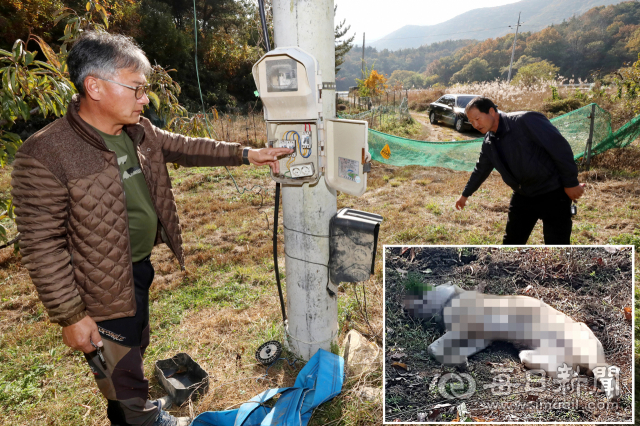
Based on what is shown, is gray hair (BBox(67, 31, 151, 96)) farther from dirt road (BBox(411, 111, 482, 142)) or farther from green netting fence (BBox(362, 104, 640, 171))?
dirt road (BBox(411, 111, 482, 142))

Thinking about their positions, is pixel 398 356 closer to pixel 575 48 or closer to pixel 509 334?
pixel 509 334

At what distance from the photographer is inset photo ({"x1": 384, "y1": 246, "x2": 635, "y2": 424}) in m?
1.61

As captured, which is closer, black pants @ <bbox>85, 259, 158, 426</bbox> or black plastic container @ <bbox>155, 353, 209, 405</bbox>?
black pants @ <bbox>85, 259, 158, 426</bbox>

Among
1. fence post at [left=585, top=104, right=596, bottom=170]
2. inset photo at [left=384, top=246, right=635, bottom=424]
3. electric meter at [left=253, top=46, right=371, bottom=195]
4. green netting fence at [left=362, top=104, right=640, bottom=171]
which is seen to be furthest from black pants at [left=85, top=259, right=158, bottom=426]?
fence post at [left=585, top=104, right=596, bottom=170]

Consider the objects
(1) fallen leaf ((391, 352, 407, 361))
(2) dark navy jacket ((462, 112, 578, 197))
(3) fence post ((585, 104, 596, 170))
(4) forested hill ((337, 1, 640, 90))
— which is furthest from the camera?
(4) forested hill ((337, 1, 640, 90))

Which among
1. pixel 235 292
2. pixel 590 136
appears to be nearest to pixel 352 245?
pixel 235 292

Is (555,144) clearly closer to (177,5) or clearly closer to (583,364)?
(583,364)

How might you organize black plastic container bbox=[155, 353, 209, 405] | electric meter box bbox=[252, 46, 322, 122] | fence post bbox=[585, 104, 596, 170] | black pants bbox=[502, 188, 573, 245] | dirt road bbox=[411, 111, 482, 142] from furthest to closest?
1. dirt road bbox=[411, 111, 482, 142]
2. fence post bbox=[585, 104, 596, 170]
3. black pants bbox=[502, 188, 573, 245]
4. black plastic container bbox=[155, 353, 209, 405]
5. electric meter box bbox=[252, 46, 322, 122]

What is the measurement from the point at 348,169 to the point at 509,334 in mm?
1061

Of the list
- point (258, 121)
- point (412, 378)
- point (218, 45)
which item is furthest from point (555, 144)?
point (218, 45)

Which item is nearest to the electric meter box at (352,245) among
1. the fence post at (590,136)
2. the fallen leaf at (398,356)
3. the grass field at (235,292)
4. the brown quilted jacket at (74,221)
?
the fallen leaf at (398,356)

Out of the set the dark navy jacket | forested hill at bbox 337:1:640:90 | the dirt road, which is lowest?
the dirt road

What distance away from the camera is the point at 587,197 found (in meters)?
5.54

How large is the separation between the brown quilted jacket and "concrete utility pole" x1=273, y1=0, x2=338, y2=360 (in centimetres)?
82
